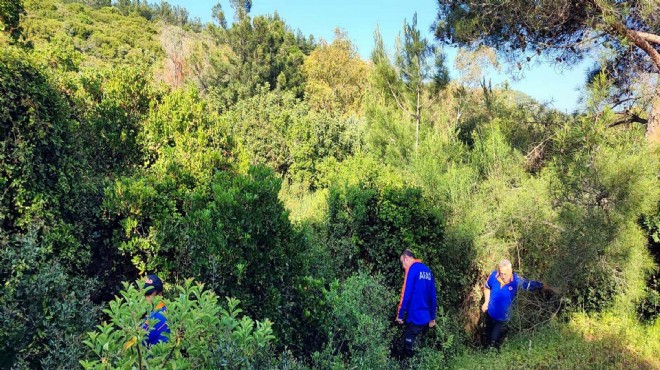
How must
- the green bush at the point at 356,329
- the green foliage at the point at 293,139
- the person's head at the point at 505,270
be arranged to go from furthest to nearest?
the green foliage at the point at 293,139 → the person's head at the point at 505,270 → the green bush at the point at 356,329

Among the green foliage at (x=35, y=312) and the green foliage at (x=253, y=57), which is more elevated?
the green foliage at (x=253, y=57)

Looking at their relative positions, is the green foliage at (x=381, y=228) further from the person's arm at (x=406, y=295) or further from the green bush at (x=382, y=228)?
the person's arm at (x=406, y=295)

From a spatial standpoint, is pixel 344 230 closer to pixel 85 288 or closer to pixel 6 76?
pixel 85 288

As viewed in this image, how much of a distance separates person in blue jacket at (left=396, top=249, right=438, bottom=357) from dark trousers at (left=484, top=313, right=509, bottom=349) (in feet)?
4.12

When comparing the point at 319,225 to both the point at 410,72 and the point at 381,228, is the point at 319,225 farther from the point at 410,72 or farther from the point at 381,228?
the point at 410,72

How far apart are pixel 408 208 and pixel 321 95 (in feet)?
64.4

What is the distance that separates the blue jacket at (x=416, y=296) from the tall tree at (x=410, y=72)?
4.38 meters

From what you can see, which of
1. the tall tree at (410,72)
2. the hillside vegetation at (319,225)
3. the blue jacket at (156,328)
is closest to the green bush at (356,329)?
the hillside vegetation at (319,225)

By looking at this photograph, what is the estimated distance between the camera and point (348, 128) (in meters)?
14.5

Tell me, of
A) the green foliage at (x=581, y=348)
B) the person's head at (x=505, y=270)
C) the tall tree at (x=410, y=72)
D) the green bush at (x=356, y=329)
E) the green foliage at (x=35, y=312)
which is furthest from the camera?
the tall tree at (x=410, y=72)

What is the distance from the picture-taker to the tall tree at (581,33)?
652 cm

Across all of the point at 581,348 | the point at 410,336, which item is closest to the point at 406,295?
the point at 410,336

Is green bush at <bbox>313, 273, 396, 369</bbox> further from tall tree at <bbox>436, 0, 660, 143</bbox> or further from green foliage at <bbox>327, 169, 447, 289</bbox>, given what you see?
tall tree at <bbox>436, 0, 660, 143</bbox>

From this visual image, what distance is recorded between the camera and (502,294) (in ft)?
16.8
